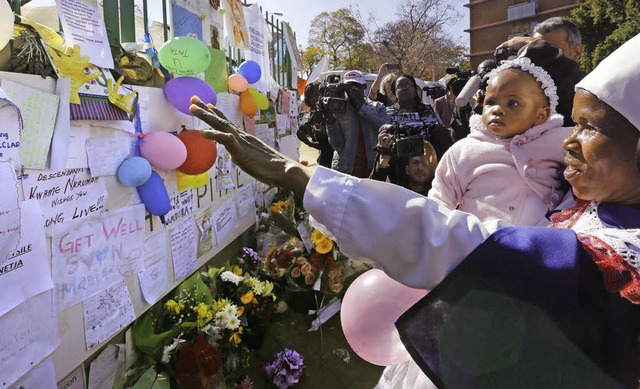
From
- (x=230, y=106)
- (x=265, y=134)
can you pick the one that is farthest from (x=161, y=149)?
(x=265, y=134)

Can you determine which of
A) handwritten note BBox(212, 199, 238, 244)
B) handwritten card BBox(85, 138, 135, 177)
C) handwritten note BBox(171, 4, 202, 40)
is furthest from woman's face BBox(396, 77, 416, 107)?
handwritten card BBox(85, 138, 135, 177)

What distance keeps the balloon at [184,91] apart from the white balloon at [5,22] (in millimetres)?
1032

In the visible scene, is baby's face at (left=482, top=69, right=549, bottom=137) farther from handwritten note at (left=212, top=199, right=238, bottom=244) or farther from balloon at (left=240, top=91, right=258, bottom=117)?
balloon at (left=240, top=91, right=258, bottom=117)

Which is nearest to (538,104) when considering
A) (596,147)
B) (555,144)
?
(555,144)

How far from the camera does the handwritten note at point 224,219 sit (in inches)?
118

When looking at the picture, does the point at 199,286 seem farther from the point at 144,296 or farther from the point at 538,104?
the point at 538,104

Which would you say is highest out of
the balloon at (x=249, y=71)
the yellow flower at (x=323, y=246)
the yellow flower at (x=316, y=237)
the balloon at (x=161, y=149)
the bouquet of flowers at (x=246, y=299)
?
the balloon at (x=249, y=71)

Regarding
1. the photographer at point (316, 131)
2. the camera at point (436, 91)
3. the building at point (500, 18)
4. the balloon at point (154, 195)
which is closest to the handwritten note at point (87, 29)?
the balloon at point (154, 195)

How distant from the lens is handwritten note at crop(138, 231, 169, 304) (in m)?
2.14

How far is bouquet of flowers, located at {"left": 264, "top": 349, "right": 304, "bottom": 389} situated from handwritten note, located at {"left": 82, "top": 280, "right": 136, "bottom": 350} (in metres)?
0.99

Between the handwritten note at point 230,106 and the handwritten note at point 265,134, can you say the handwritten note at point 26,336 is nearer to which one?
the handwritten note at point 230,106

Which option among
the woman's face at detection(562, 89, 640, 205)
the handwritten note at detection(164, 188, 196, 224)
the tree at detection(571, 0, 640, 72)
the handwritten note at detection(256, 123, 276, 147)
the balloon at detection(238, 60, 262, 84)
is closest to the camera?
the woman's face at detection(562, 89, 640, 205)

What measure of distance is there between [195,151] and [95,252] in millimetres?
732

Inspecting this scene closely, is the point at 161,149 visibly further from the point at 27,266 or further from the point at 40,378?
the point at 40,378
